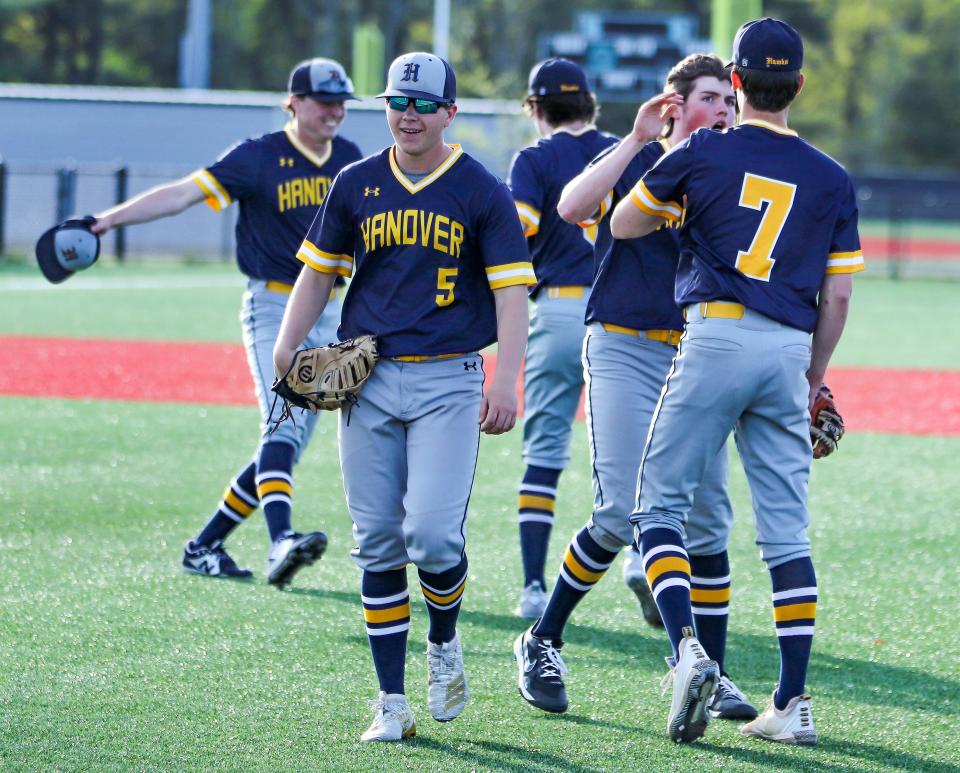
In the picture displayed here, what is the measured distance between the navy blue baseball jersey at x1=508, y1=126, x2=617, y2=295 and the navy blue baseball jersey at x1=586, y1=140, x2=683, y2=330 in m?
1.01

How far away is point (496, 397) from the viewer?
4.20 meters

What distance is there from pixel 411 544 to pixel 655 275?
4.16ft

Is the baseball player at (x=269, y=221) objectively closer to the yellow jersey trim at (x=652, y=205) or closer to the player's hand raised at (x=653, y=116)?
the player's hand raised at (x=653, y=116)

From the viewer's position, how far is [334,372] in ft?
13.9

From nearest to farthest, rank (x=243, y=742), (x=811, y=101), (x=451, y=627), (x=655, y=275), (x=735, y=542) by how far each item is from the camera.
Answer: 1. (x=243, y=742)
2. (x=451, y=627)
3. (x=655, y=275)
4. (x=735, y=542)
5. (x=811, y=101)

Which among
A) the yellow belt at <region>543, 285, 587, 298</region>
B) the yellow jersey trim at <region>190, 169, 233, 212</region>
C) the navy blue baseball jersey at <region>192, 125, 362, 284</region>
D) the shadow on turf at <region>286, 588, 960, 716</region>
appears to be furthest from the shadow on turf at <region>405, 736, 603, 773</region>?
the yellow jersey trim at <region>190, 169, 233, 212</region>

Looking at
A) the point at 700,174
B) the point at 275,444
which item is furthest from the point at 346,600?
the point at 700,174

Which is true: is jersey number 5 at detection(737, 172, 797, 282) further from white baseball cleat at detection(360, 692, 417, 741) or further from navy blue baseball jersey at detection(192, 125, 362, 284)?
navy blue baseball jersey at detection(192, 125, 362, 284)

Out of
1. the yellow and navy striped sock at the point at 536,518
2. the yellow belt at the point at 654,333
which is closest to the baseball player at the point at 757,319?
the yellow belt at the point at 654,333

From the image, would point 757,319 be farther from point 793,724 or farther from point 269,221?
point 269,221

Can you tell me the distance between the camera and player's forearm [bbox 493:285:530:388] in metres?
4.23

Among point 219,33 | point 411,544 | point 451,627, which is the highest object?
point 219,33

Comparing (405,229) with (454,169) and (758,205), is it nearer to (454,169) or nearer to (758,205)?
(454,169)

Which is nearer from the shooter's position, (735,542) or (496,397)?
(496,397)
